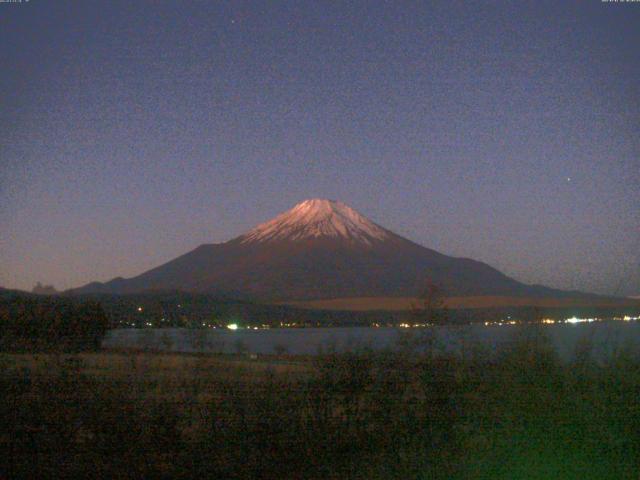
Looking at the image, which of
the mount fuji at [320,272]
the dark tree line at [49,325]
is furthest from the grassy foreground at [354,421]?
the mount fuji at [320,272]

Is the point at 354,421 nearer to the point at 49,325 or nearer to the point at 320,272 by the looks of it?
the point at 49,325

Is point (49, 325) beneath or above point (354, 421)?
above

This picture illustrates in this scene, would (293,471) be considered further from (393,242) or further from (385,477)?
(393,242)

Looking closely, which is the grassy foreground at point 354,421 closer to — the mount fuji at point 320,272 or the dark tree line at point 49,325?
the dark tree line at point 49,325

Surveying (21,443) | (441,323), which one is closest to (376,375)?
(21,443)

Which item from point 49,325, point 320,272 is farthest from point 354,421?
point 320,272

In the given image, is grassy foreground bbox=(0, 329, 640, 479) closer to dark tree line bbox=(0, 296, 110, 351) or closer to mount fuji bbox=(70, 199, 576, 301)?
dark tree line bbox=(0, 296, 110, 351)

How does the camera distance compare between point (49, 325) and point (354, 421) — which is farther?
point (49, 325)

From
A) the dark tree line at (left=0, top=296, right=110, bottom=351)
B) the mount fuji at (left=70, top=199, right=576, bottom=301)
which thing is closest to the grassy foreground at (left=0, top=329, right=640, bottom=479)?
the dark tree line at (left=0, top=296, right=110, bottom=351)
